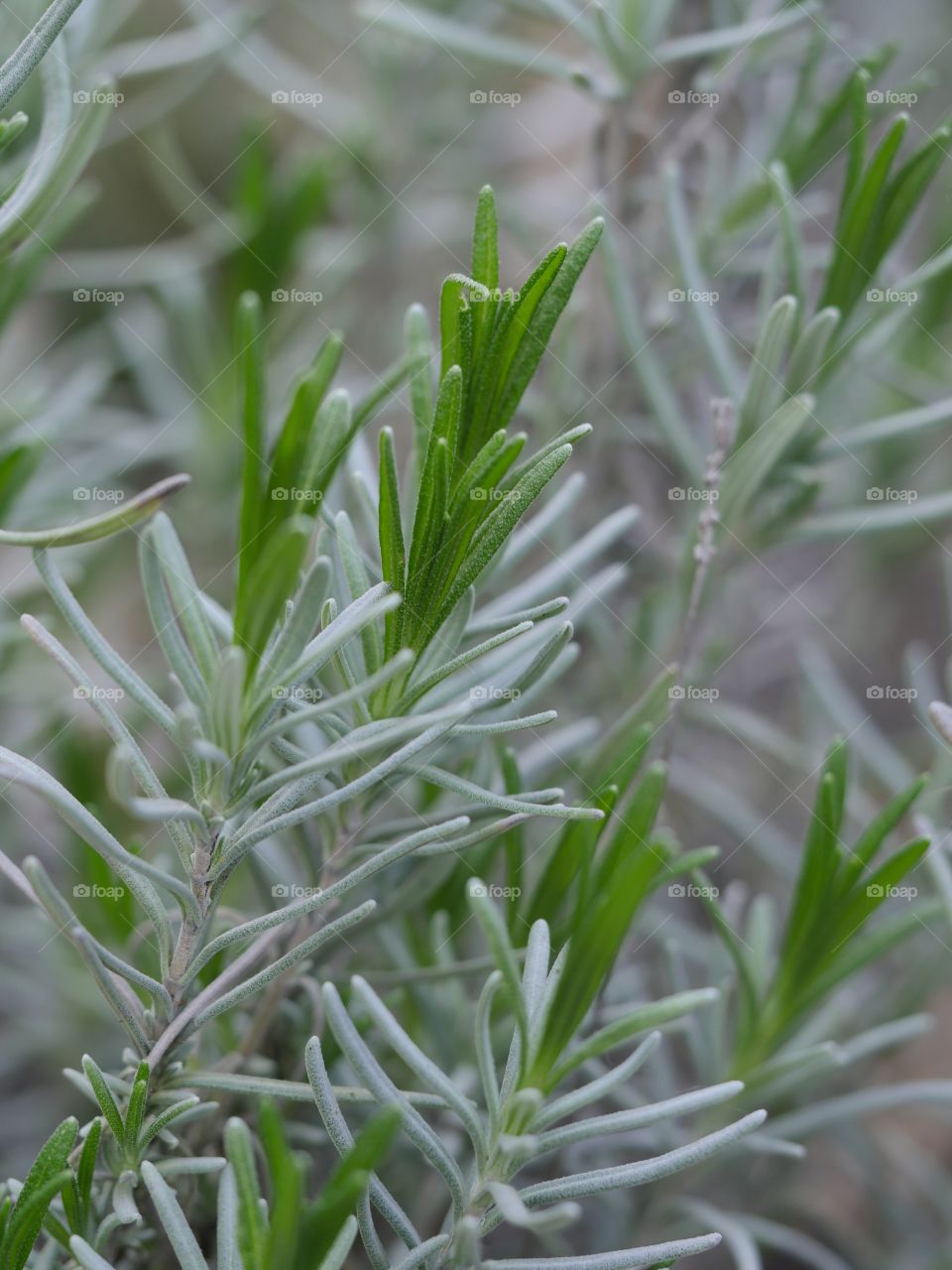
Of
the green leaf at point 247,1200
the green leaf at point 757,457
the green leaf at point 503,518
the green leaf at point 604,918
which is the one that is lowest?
the green leaf at point 247,1200

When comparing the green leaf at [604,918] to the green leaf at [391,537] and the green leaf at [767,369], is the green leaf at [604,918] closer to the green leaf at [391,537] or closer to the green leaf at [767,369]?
the green leaf at [391,537]

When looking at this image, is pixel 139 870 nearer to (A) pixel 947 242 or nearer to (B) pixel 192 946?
(B) pixel 192 946

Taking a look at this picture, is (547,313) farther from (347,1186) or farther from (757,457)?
(347,1186)

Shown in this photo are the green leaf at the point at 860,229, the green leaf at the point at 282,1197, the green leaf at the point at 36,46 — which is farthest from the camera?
the green leaf at the point at 860,229

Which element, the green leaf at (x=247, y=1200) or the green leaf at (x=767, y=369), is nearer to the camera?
the green leaf at (x=247, y=1200)

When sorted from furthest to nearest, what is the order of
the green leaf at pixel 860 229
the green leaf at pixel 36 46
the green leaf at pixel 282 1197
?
the green leaf at pixel 860 229
the green leaf at pixel 36 46
the green leaf at pixel 282 1197

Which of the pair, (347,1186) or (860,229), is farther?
(860,229)

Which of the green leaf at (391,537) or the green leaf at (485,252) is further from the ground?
the green leaf at (485,252)

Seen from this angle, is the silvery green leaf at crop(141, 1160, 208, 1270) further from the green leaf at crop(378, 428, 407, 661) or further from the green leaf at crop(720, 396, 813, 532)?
the green leaf at crop(720, 396, 813, 532)

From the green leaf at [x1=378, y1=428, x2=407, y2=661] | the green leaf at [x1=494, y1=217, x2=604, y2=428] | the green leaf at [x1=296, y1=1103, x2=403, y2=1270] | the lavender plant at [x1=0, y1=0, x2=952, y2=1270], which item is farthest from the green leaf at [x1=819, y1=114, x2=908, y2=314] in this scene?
the green leaf at [x1=296, y1=1103, x2=403, y2=1270]

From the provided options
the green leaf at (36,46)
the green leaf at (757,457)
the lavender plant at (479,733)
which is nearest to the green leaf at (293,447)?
the lavender plant at (479,733)

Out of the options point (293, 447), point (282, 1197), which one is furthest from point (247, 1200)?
point (293, 447)
